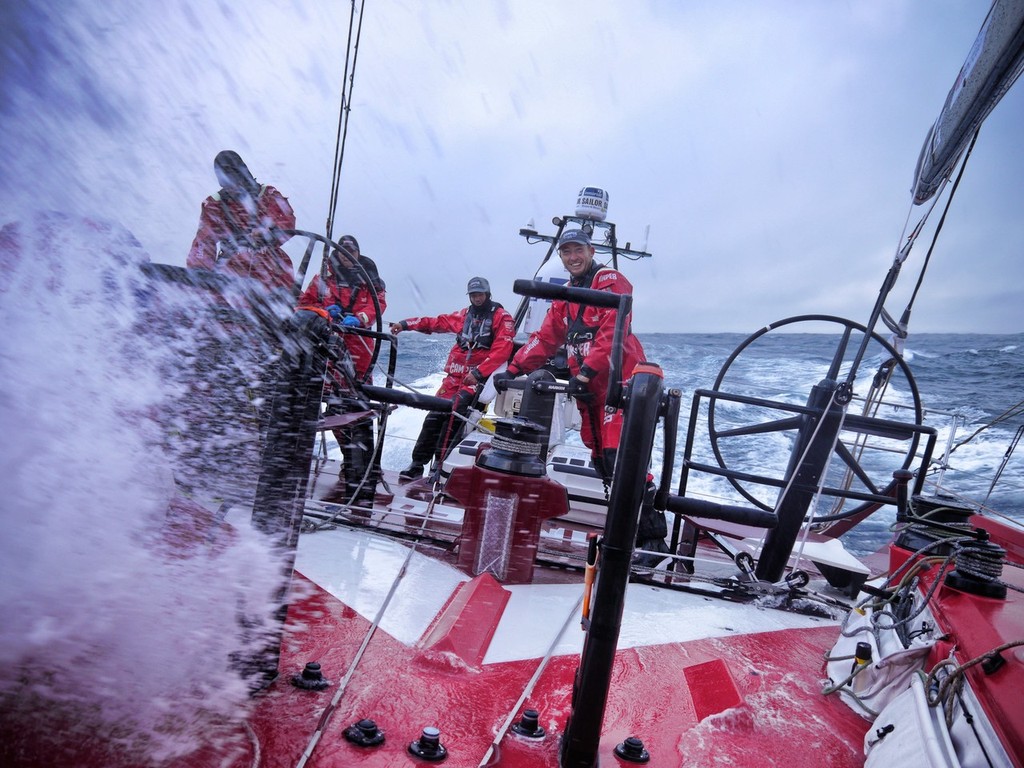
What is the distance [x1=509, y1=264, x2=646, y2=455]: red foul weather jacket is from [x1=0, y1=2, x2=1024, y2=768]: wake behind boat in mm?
837

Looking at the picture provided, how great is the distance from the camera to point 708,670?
5.65ft

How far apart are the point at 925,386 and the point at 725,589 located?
36.0 ft

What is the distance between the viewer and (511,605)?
2064 mm

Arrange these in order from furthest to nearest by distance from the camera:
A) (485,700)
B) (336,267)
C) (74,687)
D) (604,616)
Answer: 1. (336,267)
2. (485,700)
3. (604,616)
4. (74,687)

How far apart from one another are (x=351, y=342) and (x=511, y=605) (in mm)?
2807

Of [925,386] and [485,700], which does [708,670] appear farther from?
[925,386]

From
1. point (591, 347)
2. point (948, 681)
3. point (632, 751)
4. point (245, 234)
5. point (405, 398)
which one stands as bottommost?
point (632, 751)

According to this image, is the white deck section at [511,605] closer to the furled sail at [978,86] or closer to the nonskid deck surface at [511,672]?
the nonskid deck surface at [511,672]

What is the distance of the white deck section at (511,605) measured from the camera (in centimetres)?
181

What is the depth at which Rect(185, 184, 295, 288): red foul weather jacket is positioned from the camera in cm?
186

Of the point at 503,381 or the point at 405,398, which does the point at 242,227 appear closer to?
the point at 405,398

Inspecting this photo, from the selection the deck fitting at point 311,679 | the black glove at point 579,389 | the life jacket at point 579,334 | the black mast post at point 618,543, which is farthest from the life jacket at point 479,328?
the black mast post at point 618,543

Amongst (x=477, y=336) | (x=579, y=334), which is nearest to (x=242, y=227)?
(x=579, y=334)

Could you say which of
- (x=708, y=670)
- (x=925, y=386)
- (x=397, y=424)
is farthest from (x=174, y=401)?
(x=925, y=386)
